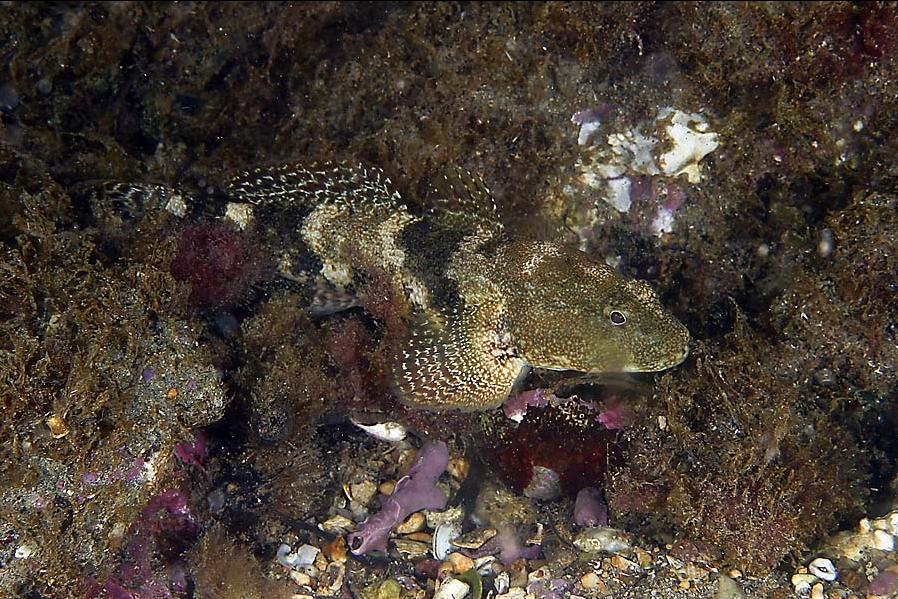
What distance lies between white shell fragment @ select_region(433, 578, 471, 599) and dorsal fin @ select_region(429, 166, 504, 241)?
2662 millimetres

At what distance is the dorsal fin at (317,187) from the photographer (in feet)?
16.8

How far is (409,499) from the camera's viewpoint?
4.89 m

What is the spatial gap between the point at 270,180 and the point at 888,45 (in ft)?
16.0

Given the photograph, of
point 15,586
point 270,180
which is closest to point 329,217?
point 270,180

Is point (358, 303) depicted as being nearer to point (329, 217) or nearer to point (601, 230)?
point (329, 217)

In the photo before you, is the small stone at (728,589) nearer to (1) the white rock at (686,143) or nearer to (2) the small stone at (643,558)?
(2) the small stone at (643,558)

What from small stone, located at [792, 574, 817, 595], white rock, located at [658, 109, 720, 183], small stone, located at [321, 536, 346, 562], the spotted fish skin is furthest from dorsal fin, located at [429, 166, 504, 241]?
small stone, located at [792, 574, 817, 595]

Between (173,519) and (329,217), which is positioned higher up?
(329,217)

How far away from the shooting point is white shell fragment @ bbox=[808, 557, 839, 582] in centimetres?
413

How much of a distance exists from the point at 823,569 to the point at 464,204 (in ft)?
12.2

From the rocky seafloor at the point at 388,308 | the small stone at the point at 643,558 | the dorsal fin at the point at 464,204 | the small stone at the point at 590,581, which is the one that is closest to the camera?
the rocky seafloor at the point at 388,308

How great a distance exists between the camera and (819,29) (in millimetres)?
4465

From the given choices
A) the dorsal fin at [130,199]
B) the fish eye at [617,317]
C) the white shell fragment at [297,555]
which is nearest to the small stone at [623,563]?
the fish eye at [617,317]

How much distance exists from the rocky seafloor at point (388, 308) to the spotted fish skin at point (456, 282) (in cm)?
30
